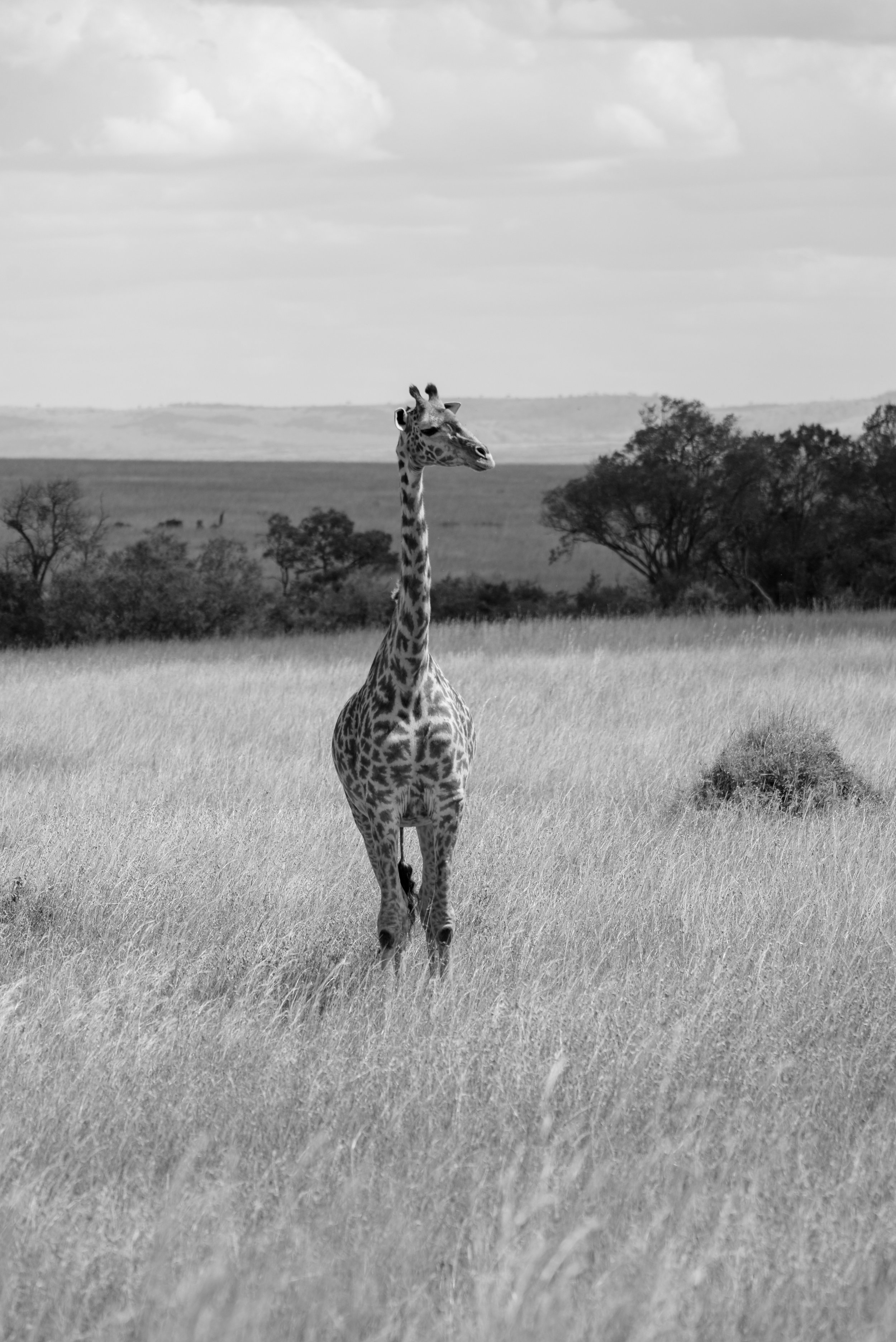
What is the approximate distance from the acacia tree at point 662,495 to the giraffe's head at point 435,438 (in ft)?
93.6

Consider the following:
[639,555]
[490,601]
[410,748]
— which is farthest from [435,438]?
[639,555]

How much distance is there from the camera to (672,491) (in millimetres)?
36188

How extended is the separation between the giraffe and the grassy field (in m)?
0.33

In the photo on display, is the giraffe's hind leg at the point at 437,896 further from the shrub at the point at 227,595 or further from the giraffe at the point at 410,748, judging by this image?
the shrub at the point at 227,595

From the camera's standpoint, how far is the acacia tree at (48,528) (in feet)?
119

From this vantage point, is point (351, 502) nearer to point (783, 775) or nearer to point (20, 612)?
point (20, 612)

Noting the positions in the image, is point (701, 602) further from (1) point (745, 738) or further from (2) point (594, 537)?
(1) point (745, 738)

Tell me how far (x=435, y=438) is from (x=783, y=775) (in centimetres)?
639

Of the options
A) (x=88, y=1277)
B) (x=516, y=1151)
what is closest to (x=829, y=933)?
(x=516, y=1151)

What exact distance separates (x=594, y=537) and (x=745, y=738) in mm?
25802

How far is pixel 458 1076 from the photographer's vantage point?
586 centimetres

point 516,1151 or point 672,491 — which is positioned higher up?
point 672,491

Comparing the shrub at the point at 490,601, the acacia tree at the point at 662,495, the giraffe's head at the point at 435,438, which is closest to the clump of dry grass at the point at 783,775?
the giraffe's head at the point at 435,438

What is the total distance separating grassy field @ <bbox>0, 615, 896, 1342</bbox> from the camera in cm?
431
